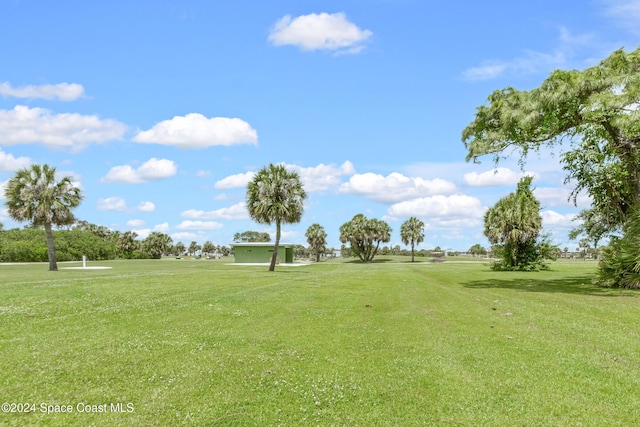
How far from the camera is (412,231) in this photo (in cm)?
9788

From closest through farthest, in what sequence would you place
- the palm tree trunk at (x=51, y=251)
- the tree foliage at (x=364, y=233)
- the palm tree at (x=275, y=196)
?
the palm tree at (x=275, y=196) → the palm tree trunk at (x=51, y=251) → the tree foliage at (x=364, y=233)

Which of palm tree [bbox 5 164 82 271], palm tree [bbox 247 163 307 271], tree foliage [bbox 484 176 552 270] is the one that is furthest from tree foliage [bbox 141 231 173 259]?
tree foliage [bbox 484 176 552 270]

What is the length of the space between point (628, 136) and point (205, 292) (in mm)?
20803

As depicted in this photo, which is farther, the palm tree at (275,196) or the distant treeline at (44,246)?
the distant treeline at (44,246)

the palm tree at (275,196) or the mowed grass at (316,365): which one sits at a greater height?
the palm tree at (275,196)

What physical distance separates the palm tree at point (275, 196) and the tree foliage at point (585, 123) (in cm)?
1674

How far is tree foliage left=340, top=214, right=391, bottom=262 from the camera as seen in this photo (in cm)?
9344

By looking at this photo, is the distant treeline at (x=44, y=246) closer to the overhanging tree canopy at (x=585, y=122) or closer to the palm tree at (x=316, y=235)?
the palm tree at (x=316, y=235)

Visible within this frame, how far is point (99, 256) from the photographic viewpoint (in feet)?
284

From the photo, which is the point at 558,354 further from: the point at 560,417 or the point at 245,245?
the point at 245,245

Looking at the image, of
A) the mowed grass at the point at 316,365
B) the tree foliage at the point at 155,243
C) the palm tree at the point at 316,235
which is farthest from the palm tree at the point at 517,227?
the tree foliage at the point at 155,243

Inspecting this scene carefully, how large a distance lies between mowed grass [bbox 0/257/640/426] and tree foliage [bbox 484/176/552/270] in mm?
33884

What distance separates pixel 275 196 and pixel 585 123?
23686 millimetres

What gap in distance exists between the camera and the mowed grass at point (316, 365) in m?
5.68
